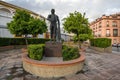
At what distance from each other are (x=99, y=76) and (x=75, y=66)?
3.82 ft

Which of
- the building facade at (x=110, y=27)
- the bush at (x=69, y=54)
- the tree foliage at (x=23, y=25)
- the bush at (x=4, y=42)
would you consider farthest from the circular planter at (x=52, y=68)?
the building facade at (x=110, y=27)

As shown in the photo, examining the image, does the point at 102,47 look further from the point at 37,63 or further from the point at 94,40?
the point at 37,63

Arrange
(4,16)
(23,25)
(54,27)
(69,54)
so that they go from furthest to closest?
(4,16), (23,25), (54,27), (69,54)

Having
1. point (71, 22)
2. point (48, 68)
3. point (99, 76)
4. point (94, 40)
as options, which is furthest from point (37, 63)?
point (94, 40)

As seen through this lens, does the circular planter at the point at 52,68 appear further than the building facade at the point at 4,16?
No

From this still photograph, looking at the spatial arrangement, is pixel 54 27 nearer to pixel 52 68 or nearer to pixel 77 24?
pixel 52 68

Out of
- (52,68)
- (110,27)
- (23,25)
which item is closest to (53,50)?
(52,68)

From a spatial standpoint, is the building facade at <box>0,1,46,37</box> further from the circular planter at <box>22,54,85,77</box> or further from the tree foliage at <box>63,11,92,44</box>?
the circular planter at <box>22,54,85,77</box>

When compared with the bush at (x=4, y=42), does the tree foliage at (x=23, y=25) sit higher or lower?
higher

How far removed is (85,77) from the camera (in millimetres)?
6012

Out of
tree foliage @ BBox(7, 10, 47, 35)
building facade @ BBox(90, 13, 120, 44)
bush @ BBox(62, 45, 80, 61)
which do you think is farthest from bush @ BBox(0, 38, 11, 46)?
building facade @ BBox(90, 13, 120, 44)

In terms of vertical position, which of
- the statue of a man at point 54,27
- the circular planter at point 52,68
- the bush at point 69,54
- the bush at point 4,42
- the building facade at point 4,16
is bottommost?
the circular planter at point 52,68

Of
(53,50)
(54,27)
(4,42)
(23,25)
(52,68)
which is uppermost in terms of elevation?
(23,25)

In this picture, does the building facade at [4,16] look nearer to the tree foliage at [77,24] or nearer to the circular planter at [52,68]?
the tree foliage at [77,24]
